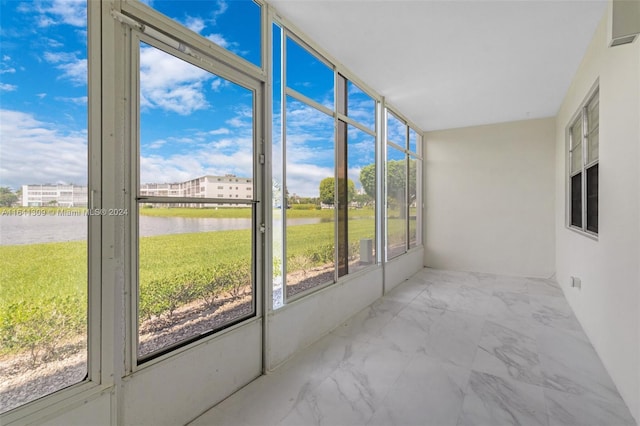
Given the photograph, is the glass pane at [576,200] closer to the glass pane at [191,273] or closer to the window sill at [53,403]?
the glass pane at [191,273]

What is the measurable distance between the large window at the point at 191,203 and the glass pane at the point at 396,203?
9.80ft

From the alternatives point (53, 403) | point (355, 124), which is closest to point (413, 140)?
point (355, 124)

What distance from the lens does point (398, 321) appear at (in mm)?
3461

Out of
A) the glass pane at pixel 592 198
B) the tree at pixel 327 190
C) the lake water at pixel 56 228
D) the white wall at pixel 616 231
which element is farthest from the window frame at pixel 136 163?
the glass pane at pixel 592 198

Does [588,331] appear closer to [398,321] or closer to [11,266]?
[398,321]

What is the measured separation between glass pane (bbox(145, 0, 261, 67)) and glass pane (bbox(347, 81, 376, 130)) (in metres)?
1.63

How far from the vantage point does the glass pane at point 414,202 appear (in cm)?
587

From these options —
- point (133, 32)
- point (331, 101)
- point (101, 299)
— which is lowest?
point (101, 299)

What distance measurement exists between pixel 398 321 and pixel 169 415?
2489mm

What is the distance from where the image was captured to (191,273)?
6.33 ft

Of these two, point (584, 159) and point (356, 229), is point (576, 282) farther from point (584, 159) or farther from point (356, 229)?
point (356, 229)

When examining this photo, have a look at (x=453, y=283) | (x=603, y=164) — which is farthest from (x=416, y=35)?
(x=453, y=283)

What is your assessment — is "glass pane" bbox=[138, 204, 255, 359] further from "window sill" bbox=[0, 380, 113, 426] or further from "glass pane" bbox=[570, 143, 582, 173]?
"glass pane" bbox=[570, 143, 582, 173]

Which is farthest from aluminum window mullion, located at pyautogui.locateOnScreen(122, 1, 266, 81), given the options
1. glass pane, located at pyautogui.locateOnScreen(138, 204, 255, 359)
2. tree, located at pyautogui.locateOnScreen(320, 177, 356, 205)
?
tree, located at pyautogui.locateOnScreen(320, 177, 356, 205)
